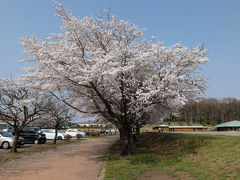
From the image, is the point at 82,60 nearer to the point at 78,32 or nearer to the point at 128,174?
the point at 78,32

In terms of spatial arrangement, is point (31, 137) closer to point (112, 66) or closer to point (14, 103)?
point (14, 103)

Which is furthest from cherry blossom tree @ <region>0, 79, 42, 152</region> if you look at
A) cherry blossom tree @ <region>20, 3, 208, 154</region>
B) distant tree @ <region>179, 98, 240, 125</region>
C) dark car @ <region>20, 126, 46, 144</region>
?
distant tree @ <region>179, 98, 240, 125</region>

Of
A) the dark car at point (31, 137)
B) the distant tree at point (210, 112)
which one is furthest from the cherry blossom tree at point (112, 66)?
the distant tree at point (210, 112)

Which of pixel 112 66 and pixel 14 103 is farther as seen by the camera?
pixel 14 103

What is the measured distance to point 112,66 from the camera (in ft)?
33.7

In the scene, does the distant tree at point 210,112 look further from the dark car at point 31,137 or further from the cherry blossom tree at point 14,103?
the cherry blossom tree at point 14,103

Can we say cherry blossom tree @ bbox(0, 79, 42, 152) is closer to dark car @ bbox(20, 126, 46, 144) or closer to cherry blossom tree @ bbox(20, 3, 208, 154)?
cherry blossom tree @ bbox(20, 3, 208, 154)

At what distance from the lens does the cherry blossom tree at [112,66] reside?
10258 millimetres

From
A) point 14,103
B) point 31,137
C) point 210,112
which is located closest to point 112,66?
point 14,103

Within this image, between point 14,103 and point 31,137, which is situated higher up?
point 14,103

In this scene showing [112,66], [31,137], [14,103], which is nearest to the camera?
[112,66]

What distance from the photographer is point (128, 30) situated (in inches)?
496

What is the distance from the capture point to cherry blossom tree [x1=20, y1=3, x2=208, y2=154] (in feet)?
33.7

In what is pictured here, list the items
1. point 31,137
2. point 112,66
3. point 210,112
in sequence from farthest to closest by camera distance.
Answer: point 210,112 < point 31,137 < point 112,66
